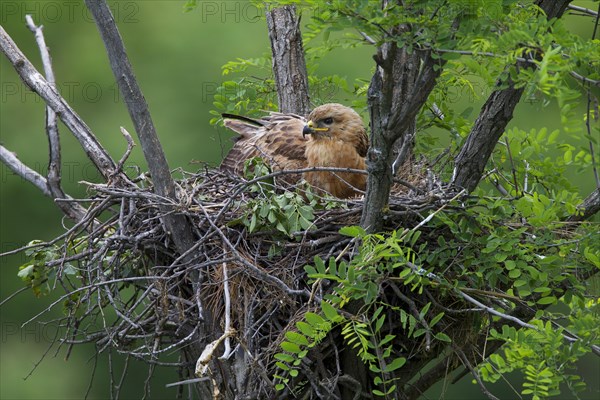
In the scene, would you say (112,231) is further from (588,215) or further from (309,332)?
(588,215)

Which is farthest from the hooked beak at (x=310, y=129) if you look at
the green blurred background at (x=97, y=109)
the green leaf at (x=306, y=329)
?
the green blurred background at (x=97, y=109)

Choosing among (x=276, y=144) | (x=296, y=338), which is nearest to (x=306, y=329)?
(x=296, y=338)

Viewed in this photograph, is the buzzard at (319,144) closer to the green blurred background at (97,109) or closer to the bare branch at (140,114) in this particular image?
the bare branch at (140,114)

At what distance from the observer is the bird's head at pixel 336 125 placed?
5160mm

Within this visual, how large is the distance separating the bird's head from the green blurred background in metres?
3.14

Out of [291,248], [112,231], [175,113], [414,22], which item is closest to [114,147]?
[175,113]

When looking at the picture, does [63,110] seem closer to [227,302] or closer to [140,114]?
[140,114]

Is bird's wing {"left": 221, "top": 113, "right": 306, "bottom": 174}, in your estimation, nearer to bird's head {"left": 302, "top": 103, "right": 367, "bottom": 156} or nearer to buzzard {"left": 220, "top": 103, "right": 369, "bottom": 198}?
buzzard {"left": 220, "top": 103, "right": 369, "bottom": 198}

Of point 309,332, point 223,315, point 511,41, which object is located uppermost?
point 511,41

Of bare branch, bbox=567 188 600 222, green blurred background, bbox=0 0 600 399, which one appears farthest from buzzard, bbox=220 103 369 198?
green blurred background, bbox=0 0 600 399

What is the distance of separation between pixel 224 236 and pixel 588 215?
1.52 metres

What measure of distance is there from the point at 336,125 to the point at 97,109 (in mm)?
5140

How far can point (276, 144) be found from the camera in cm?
533

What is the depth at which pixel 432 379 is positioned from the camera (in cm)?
473
